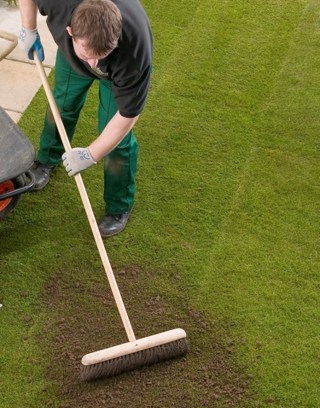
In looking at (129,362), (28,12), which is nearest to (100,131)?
(28,12)

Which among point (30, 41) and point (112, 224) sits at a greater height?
point (30, 41)

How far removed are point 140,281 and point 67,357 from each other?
0.56m

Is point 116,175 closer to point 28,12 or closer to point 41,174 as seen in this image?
point 41,174

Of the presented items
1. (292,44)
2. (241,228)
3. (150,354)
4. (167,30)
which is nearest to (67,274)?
(150,354)

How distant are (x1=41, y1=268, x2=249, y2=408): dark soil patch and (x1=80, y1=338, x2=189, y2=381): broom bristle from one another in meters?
0.09

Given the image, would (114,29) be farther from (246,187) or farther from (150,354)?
(246,187)

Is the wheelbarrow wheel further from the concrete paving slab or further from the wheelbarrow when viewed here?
the concrete paving slab

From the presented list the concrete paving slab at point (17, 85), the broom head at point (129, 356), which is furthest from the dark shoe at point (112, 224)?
the concrete paving slab at point (17, 85)

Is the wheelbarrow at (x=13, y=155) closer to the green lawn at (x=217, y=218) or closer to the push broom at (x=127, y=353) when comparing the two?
the push broom at (x=127, y=353)

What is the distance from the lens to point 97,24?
2.24 meters

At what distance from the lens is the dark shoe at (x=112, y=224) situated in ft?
11.6

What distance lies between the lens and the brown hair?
2248 mm

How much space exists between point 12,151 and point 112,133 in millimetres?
650

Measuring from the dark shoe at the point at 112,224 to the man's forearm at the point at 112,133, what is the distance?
795 millimetres
